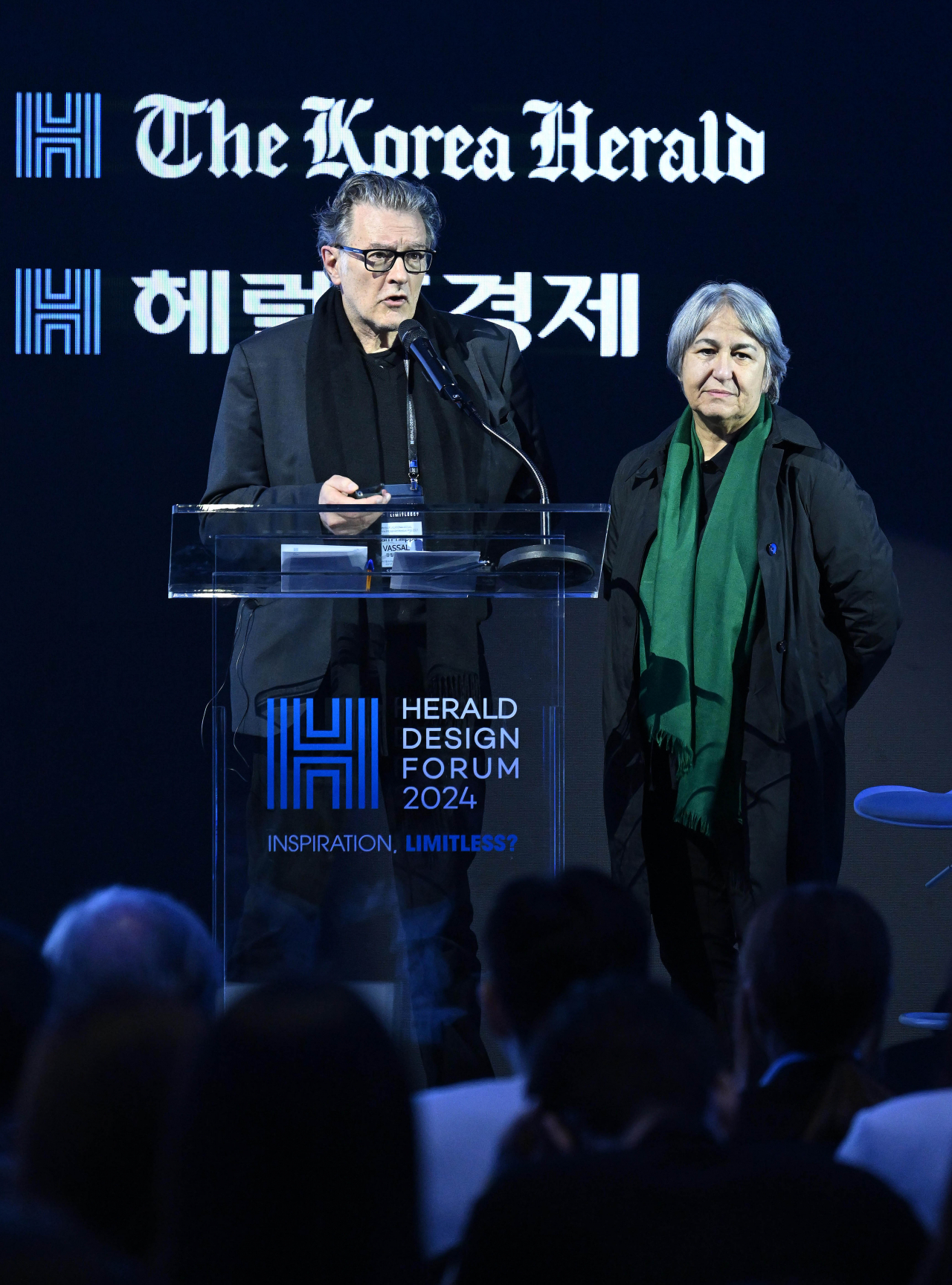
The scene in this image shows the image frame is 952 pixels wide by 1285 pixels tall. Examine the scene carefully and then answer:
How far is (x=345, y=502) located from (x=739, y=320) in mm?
1254

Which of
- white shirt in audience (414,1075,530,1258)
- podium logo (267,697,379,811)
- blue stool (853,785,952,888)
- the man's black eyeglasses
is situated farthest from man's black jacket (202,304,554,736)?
white shirt in audience (414,1075,530,1258)

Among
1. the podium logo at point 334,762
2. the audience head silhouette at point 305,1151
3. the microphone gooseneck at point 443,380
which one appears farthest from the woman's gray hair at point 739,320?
the audience head silhouette at point 305,1151

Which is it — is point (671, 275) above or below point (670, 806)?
above

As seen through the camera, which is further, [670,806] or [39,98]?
[39,98]

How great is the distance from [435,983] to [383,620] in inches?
24.1

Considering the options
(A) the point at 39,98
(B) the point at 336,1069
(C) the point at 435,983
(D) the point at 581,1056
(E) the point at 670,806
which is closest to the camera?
(B) the point at 336,1069

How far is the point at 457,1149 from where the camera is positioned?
62.3 inches

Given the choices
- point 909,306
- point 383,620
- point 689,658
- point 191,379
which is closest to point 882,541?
point 689,658

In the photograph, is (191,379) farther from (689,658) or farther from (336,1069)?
(336,1069)

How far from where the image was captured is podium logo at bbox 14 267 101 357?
423cm

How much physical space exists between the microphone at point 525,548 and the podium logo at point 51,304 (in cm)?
171

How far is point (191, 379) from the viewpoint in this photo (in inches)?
168

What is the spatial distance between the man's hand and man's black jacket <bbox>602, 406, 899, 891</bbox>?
0.93 metres

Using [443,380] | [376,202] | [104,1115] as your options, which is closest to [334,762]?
[443,380]
